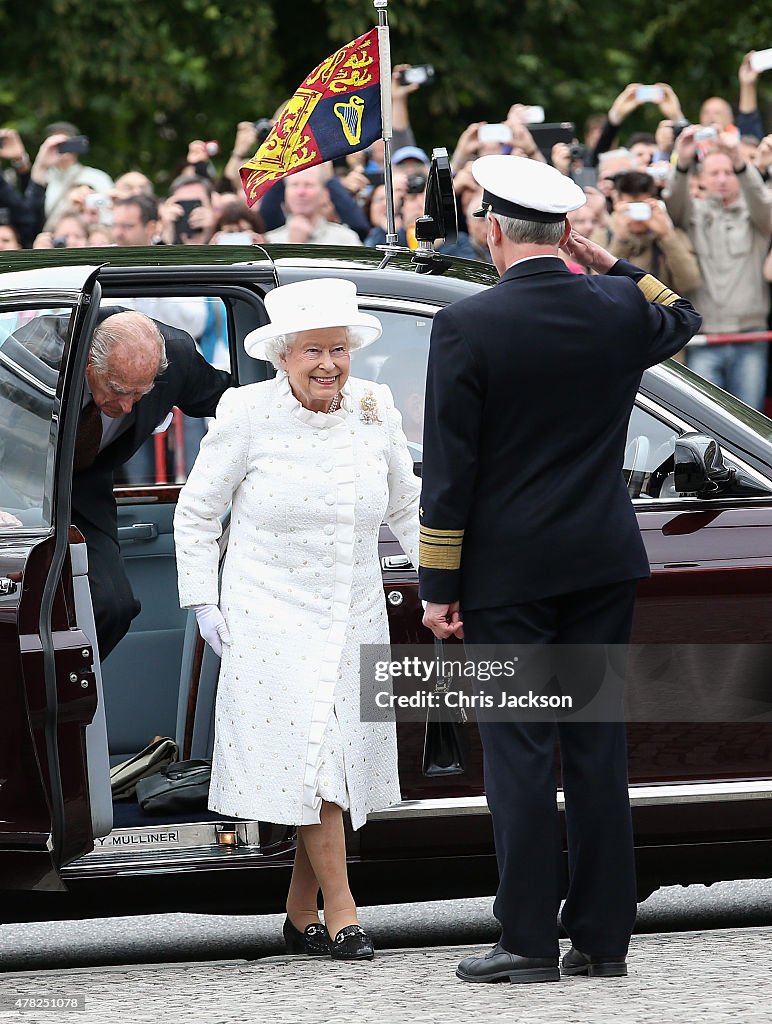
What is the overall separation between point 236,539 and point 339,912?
3.39 ft

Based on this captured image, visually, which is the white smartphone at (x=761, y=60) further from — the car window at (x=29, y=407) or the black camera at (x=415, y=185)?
the car window at (x=29, y=407)

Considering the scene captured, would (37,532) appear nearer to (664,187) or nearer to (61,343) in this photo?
(61,343)

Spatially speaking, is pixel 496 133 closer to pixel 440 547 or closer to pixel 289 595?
pixel 289 595

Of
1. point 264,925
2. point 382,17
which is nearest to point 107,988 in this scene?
point 264,925

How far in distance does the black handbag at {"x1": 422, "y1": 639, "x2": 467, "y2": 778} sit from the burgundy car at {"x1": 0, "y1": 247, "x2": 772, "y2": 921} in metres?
0.06

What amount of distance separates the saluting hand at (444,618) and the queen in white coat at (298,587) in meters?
0.43

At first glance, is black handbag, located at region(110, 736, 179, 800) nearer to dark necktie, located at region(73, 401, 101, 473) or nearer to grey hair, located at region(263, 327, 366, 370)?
dark necktie, located at region(73, 401, 101, 473)

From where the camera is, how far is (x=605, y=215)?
10.5m

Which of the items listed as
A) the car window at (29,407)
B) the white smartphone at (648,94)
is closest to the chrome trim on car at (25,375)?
the car window at (29,407)

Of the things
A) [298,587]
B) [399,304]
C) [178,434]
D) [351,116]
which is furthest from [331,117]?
[178,434]

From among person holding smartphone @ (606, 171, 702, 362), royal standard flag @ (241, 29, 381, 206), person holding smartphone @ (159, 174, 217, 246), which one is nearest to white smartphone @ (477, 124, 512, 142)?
person holding smartphone @ (606, 171, 702, 362)

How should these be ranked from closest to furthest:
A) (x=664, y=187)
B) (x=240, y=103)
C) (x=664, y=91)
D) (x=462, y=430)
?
(x=462, y=430) → (x=664, y=187) → (x=664, y=91) → (x=240, y=103)

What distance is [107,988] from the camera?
4812 mm

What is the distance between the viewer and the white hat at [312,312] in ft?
16.2
